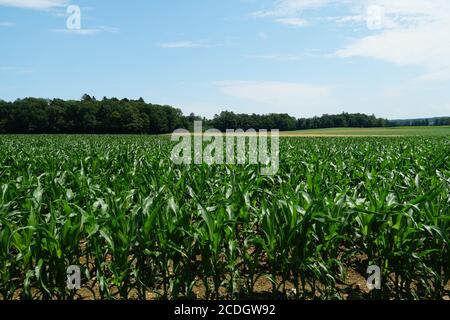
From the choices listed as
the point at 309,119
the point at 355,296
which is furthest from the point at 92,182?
the point at 309,119

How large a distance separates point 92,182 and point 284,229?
156 inches

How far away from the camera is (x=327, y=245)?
150 inches

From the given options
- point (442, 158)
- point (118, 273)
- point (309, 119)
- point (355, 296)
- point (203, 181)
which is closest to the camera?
point (118, 273)

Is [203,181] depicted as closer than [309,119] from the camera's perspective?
Yes

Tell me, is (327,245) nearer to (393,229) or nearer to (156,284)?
(393,229)

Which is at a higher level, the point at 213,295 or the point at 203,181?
the point at 203,181

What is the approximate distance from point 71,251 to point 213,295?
4.73 feet

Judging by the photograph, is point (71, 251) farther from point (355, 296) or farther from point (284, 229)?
point (355, 296)

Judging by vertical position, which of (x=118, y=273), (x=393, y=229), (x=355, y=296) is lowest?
(x=355, y=296)
